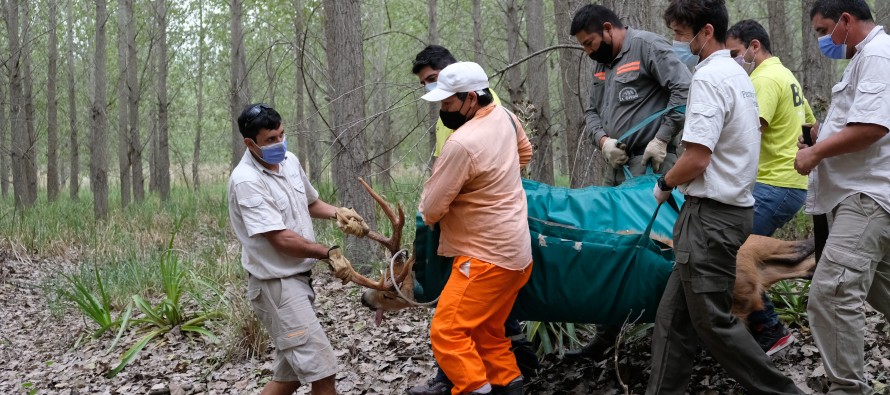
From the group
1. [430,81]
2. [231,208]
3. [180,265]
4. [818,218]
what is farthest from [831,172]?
[180,265]

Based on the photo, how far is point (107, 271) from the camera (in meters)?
8.43

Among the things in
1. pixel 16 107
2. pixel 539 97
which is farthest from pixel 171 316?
pixel 16 107

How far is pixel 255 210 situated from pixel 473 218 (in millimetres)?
1165

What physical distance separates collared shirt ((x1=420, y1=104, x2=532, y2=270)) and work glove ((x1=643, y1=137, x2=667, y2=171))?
0.96 m

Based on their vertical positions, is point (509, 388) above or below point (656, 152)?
below

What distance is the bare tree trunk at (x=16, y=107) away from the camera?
14328 mm

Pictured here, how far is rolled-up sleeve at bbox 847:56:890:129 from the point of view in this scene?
3.54 m

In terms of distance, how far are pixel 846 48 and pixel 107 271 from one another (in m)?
7.51

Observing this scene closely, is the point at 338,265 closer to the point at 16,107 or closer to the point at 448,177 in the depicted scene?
the point at 448,177

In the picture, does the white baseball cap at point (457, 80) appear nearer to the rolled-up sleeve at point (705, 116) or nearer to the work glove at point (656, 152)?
the rolled-up sleeve at point (705, 116)

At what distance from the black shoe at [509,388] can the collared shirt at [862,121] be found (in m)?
1.78

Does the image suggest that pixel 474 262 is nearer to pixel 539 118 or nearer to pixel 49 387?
pixel 49 387

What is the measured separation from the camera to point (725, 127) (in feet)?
11.8

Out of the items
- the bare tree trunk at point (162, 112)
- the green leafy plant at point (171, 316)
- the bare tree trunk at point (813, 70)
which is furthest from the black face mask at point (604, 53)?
the bare tree trunk at point (162, 112)
